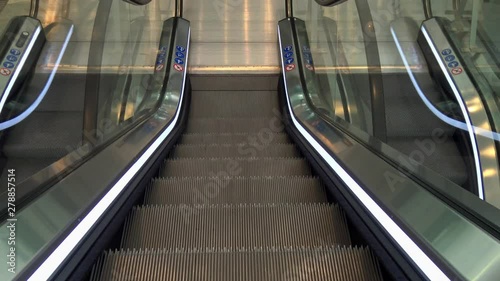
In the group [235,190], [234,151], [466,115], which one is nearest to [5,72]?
[234,151]

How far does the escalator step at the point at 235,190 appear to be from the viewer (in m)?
2.61

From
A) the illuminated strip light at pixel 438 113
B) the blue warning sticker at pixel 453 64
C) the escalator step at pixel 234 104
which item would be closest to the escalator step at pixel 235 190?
the illuminated strip light at pixel 438 113

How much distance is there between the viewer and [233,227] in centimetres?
216

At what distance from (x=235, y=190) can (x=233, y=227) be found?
0.55 m

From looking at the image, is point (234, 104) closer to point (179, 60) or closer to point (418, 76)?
point (179, 60)

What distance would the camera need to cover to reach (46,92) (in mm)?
3049

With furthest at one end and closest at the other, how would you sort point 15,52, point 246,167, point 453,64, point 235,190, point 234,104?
point 234,104 → point 453,64 → point 15,52 → point 246,167 → point 235,190

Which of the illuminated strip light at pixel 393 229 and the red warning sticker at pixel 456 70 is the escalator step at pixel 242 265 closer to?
the illuminated strip light at pixel 393 229

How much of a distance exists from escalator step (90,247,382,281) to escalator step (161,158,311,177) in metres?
1.38

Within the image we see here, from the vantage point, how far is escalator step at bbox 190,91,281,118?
529 cm

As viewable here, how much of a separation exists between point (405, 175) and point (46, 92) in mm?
2552

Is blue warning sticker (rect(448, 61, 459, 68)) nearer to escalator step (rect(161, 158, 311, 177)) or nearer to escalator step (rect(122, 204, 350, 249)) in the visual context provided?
escalator step (rect(161, 158, 311, 177))

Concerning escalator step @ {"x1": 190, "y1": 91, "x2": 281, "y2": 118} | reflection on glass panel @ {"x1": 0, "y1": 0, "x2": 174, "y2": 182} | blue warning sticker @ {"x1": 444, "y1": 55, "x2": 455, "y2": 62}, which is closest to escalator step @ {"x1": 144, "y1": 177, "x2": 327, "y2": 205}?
reflection on glass panel @ {"x1": 0, "y1": 0, "x2": 174, "y2": 182}

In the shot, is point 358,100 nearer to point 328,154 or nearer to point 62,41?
point 328,154
